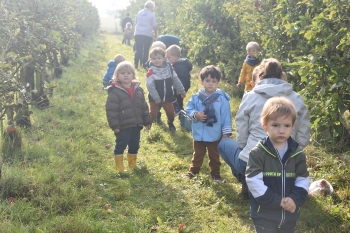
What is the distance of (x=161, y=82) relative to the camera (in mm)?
7035

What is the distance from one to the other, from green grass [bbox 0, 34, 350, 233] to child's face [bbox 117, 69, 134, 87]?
1153mm

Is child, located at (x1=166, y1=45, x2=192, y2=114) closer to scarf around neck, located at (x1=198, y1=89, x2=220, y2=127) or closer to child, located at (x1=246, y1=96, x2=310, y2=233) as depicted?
scarf around neck, located at (x1=198, y1=89, x2=220, y2=127)

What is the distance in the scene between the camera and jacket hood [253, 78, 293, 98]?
371 cm

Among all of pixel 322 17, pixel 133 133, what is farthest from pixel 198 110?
pixel 322 17

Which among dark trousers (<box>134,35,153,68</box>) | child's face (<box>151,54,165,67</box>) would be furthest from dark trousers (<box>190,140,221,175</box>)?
dark trousers (<box>134,35,153,68</box>)

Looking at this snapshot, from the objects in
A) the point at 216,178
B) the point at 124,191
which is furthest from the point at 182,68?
the point at 124,191

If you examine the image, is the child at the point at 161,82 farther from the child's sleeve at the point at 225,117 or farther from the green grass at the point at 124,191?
the child's sleeve at the point at 225,117

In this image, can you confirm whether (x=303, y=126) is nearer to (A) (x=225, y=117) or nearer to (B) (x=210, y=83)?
(A) (x=225, y=117)

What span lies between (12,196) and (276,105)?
2.85m

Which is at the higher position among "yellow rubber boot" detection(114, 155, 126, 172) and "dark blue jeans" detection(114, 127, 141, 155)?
"dark blue jeans" detection(114, 127, 141, 155)

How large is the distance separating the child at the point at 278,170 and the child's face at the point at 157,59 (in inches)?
164

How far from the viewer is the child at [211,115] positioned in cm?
482

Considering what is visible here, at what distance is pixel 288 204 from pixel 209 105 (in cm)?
222

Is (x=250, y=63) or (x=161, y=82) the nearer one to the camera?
(x=161, y=82)
